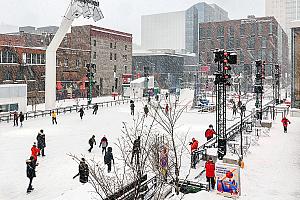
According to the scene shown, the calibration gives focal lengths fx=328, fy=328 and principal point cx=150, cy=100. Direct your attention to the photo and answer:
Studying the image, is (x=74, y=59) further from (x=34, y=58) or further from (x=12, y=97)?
(x=12, y=97)

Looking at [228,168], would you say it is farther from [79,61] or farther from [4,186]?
[79,61]

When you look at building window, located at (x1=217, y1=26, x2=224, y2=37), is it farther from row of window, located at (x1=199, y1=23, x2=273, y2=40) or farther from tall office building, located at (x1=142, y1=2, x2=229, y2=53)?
tall office building, located at (x1=142, y1=2, x2=229, y2=53)

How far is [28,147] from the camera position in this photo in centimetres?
1880

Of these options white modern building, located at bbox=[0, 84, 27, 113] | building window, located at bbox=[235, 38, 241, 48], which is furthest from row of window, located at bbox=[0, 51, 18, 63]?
building window, located at bbox=[235, 38, 241, 48]

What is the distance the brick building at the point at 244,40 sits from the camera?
83.2 meters

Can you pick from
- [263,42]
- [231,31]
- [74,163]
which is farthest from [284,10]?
[74,163]

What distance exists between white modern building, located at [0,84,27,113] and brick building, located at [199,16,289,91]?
58.0m

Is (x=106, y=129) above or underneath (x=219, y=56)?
underneath

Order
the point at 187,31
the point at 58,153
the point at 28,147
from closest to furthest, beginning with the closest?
1. the point at 58,153
2. the point at 28,147
3. the point at 187,31

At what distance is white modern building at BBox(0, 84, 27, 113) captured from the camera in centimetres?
3038

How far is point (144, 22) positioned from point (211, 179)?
18075cm

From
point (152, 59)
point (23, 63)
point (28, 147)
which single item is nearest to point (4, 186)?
point (28, 147)

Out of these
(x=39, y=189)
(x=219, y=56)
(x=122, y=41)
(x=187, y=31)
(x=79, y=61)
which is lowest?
(x=39, y=189)

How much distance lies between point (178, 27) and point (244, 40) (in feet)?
294
